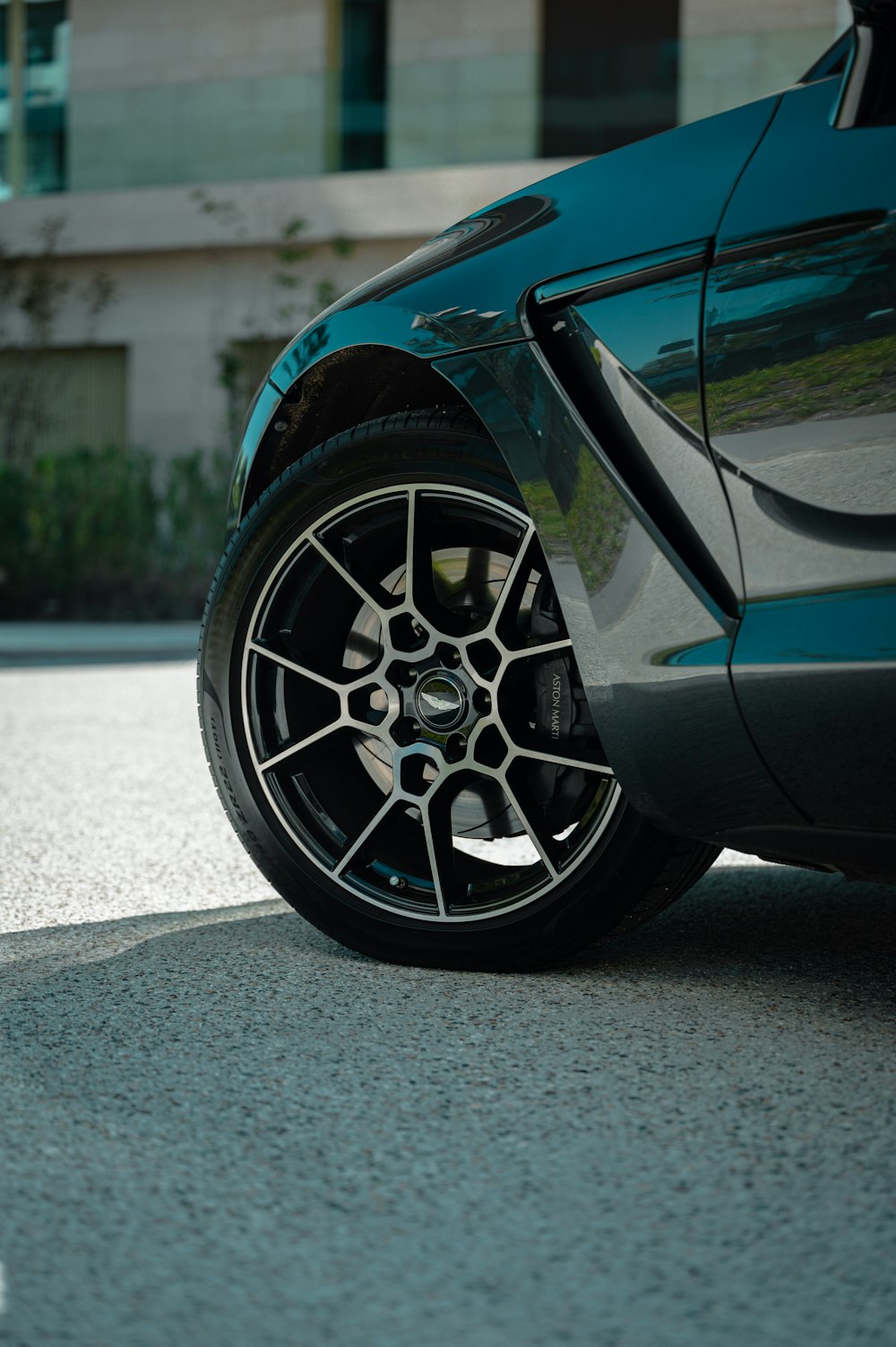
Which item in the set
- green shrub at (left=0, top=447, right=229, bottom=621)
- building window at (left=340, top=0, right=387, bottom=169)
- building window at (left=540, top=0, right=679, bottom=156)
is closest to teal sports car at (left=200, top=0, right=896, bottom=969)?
green shrub at (left=0, top=447, right=229, bottom=621)

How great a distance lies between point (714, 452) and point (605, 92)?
16398mm

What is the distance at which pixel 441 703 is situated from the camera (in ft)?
8.07

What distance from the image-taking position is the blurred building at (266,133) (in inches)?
680

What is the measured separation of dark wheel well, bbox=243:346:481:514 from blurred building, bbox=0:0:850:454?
591 inches

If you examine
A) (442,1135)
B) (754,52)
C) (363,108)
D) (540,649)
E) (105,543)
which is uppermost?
(754,52)

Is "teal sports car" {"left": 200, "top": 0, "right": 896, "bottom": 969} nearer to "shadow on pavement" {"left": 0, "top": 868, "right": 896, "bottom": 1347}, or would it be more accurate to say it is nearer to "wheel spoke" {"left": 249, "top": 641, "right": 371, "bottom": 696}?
"wheel spoke" {"left": 249, "top": 641, "right": 371, "bottom": 696}

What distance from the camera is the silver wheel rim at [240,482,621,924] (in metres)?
2.40

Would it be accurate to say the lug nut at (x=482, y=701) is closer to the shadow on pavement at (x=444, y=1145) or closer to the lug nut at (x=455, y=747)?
the lug nut at (x=455, y=747)

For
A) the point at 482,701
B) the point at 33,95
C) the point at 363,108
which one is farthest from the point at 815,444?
the point at 33,95

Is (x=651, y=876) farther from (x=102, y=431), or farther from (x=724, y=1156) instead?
(x=102, y=431)

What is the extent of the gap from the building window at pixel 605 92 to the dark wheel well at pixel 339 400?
15.2 meters

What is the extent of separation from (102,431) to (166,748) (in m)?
16.3

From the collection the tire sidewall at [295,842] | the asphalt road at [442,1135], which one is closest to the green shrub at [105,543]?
the asphalt road at [442,1135]

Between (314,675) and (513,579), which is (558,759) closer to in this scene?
(513,579)
